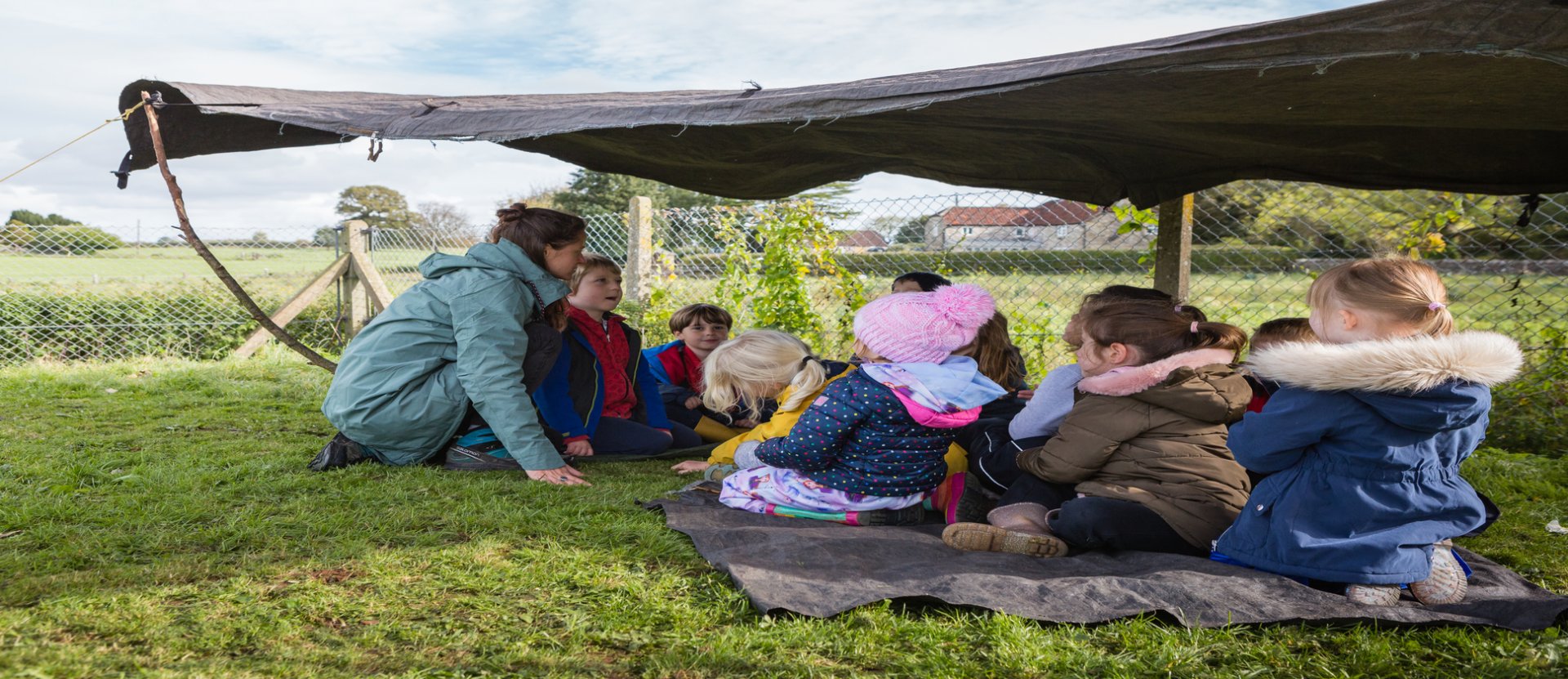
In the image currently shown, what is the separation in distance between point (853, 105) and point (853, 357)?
0.87 m

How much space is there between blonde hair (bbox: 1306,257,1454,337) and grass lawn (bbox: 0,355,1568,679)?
31.0 inches

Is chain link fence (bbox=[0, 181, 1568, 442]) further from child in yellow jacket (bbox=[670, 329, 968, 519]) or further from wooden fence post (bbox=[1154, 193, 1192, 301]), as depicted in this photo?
child in yellow jacket (bbox=[670, 329, 968, 519])

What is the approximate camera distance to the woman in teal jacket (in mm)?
3920

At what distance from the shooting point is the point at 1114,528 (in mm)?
3027

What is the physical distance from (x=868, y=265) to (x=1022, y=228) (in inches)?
57.0

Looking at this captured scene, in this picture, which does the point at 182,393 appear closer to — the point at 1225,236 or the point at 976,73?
the point at 976,73

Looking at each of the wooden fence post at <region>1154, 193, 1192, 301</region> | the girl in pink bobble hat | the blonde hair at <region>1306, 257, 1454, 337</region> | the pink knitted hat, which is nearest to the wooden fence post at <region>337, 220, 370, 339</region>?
the wooden fence post at <region>1154, 193, 1192, 301</region>

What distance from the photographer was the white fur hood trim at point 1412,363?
244 cm

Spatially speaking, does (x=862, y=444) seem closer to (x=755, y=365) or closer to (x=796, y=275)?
(x=755, y=365)

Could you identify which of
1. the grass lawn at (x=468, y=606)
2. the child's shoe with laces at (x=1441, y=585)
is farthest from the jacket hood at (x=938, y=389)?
the child's shoe with laces at (x=1441, y=585)

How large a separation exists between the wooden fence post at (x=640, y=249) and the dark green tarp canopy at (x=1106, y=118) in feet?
12.0

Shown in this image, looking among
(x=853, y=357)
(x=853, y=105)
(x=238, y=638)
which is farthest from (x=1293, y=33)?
(x=238, y=638)

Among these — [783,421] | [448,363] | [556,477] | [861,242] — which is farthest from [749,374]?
[861,242]

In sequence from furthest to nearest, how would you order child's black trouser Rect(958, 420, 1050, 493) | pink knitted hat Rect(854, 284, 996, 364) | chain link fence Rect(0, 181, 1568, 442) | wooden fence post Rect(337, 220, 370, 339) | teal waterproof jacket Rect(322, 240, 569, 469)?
wooden fence post Rect(337, 220, 370, 339) → chain link fence Rect(0, 181, 1568, 442) → teal waterproof jacket Rect(322, 240, 569, 469) → child's black trouser Rect(958, 420, 1050, 493) → pink knitted hat Rect(854, 284, 996, 364)
